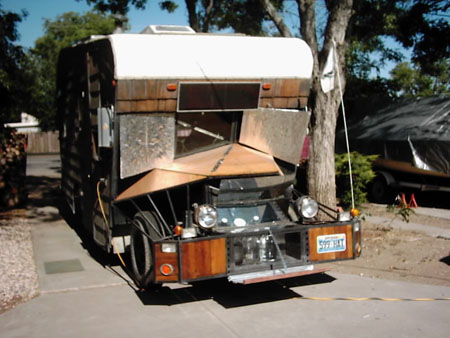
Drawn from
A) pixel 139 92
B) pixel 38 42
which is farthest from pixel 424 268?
pixel 38 42

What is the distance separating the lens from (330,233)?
23.2ft

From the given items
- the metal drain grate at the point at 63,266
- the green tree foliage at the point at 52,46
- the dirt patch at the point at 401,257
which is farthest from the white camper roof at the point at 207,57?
the green tree foliage at the point at 52,46

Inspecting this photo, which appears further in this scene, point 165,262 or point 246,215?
point 246,215

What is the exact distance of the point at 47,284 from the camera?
7898 millimetres

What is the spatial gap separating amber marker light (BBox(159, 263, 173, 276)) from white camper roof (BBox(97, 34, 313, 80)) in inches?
91.0

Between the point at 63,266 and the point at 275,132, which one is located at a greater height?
the point at 275,132

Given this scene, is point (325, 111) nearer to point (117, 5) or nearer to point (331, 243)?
point (331, 243)

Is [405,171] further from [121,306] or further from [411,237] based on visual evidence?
[121,306]

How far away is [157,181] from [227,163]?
2.90ft

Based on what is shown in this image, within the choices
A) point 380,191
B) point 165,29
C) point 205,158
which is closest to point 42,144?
point 380,191

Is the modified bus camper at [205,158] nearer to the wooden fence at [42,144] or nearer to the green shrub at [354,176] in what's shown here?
the green shrub at [354,176]

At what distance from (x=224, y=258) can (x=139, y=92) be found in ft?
7.53

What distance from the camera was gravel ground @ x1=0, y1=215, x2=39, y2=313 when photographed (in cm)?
740

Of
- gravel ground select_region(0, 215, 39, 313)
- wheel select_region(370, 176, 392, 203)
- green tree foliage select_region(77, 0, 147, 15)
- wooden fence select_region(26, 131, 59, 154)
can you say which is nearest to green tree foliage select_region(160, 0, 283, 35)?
green tree foliage select_region(77, 0, 147, 15)
